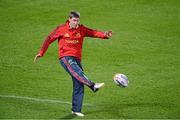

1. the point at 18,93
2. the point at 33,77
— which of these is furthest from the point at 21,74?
the point at 18,93

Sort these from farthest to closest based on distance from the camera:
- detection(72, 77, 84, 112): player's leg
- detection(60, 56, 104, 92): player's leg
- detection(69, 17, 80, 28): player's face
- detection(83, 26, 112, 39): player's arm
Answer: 1. detection(83, 26, 112, 39): player's arm
2. detection(72, 77, 84, 112): player's leg
3. detection(69, 17, 80, 28): player's face
4. detection(60, 56, 104, 92): player's leg

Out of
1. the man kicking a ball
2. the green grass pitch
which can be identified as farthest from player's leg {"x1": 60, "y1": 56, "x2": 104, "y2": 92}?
the green grass pitch

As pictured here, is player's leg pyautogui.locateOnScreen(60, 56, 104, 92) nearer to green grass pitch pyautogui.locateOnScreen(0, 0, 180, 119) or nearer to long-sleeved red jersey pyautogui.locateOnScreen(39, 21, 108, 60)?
long-sleeved red jersey pyautogui.locateOnScreen(39, 21, 108, 60)

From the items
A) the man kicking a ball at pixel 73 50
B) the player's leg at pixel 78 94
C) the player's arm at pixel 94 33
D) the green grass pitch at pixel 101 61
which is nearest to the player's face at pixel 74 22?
the man kicking a ball at pixel 73 50

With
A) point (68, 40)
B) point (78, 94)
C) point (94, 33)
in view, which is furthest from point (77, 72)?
point (94, 33)

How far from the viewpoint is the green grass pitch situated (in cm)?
1427

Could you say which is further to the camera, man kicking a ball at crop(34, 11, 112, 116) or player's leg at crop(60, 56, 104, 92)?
man kicking a ball at crop(34, 11, 112, 116)

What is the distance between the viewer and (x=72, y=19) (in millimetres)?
13266

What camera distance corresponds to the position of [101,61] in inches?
731

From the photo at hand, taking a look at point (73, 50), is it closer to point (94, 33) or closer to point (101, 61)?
point (94, 33)

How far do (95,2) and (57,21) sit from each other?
9.89ft

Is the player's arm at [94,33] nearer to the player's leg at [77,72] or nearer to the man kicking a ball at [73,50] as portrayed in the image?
the man kicking a ball at [73,50]

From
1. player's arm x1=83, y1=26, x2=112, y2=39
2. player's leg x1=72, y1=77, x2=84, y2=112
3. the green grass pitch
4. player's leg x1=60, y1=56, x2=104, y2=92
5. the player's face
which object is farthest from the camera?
the green grass pitch

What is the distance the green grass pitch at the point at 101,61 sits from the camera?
14.3m
